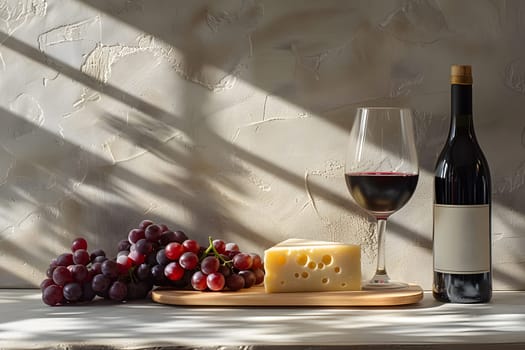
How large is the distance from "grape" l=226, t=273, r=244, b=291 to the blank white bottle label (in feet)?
1.13

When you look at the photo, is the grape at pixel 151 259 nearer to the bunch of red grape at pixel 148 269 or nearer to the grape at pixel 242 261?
the bunch of red grape at pixel 148 269

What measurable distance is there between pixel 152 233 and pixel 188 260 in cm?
9

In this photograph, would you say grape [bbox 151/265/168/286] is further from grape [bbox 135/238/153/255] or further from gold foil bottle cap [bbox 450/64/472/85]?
gold foil bottle cap [bbox 450/64/472/85]

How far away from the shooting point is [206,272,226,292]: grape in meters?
1.45

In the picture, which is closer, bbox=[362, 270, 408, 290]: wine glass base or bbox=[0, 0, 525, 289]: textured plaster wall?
bbox=[362, 270, 408, 290]: wine glass base

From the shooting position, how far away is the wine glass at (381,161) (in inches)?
57.6

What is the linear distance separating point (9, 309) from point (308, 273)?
50 cm

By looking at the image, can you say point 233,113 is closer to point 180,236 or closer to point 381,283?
point 180,236

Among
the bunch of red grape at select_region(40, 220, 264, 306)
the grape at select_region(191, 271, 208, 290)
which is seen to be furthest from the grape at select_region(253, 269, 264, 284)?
the grape at select_region(191, 271, 208, 290)

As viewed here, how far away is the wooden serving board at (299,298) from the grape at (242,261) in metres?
0.07

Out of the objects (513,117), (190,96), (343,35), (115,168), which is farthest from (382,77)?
(115,168)

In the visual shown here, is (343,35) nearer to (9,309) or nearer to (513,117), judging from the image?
(513,117)

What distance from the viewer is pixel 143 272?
1.48m

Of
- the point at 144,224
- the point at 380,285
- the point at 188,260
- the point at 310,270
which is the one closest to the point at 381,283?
the point at 380,285
